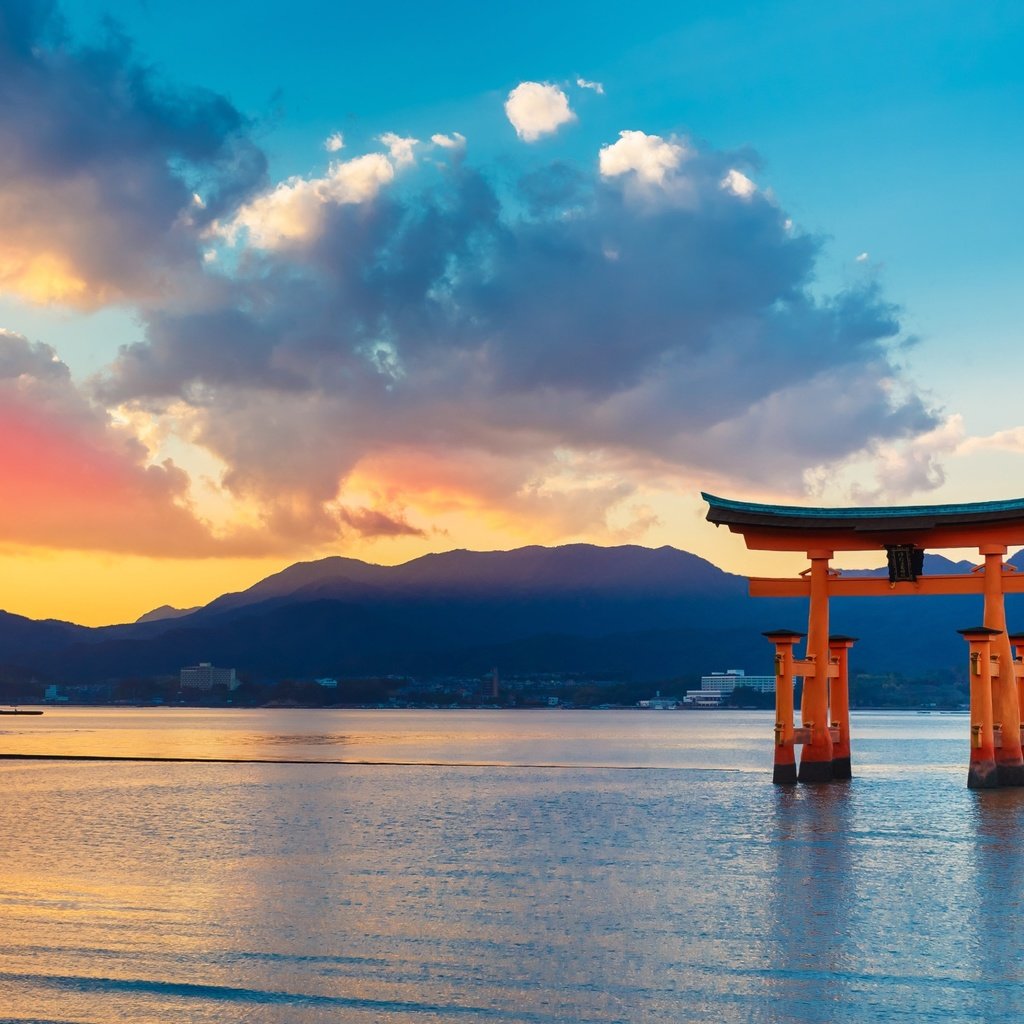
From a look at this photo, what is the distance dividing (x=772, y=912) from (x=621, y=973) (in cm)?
510

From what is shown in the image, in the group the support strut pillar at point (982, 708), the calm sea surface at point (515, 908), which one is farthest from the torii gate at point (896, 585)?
the calm sea surface at point (515, 908)

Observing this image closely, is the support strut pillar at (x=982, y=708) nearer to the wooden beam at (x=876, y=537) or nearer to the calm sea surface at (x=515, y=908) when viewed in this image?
the calm sea surface at (x=515, y=908)

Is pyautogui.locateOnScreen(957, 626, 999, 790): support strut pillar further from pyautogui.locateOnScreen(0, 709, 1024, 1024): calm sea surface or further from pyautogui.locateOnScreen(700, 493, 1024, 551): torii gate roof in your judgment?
pyautogui.locateOnScreen(700, 493, 1024, 551): torii gate roof

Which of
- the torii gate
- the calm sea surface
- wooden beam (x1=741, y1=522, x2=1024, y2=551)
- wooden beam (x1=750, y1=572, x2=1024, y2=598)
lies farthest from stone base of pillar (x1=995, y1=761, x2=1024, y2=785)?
wooden beam (x1=741, y1=522, x2=1024, y2=551)

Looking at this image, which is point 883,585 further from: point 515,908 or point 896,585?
point 515,908

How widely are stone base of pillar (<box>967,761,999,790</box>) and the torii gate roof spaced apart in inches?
245

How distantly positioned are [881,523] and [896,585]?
7.08 feet

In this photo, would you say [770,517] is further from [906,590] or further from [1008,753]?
[1008,753]

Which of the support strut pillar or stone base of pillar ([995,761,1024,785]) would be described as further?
stone base of pillar ([995,761,1024,785])

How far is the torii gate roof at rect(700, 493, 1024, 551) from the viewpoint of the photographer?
35.8 meters

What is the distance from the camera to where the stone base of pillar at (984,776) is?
1421 inches

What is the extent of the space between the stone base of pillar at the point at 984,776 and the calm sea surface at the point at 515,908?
427mm

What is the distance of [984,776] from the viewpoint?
119 feet

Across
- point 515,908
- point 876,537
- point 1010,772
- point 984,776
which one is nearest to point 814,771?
point 984,776
